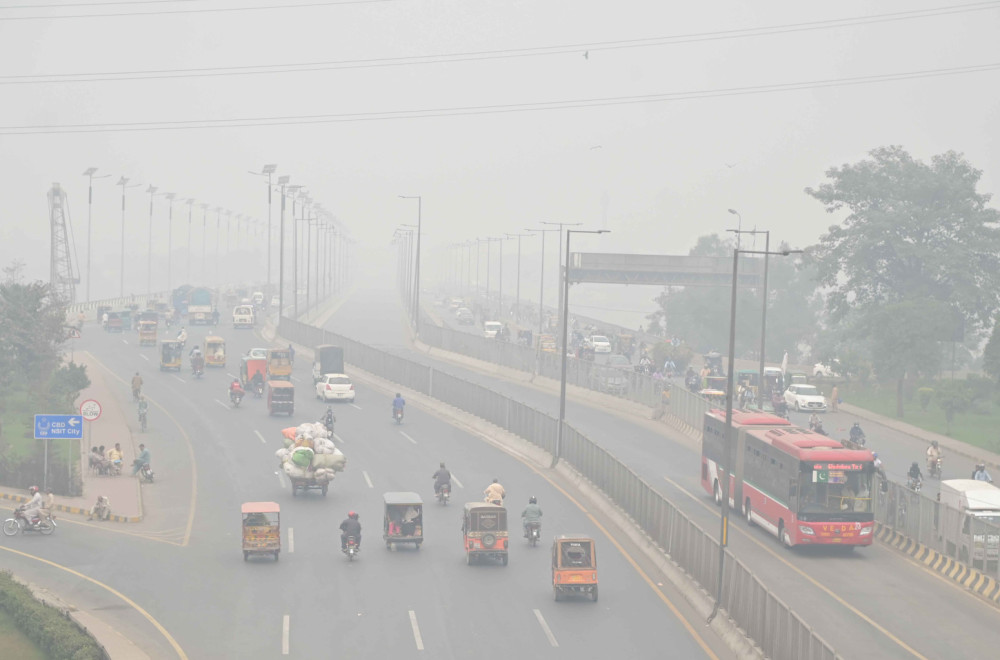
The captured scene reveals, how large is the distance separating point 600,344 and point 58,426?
258 ft

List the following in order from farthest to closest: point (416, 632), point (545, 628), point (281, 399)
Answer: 1. point (281, 399)
2. point (545, 628)
3. point (416, 632)

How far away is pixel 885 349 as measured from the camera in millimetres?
90375

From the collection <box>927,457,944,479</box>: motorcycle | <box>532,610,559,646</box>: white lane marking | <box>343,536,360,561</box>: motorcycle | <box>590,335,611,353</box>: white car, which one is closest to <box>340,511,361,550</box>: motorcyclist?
<box>343,536,360,561</box>: motorcycle

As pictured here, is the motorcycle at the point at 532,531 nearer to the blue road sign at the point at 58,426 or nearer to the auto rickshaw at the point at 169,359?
the blue road sign at the point at 58,426

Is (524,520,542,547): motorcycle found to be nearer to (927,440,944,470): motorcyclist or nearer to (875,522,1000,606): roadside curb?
(875,522,1000,606): roadside curb

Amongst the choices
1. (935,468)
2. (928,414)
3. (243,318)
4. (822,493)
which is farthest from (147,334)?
(822,493)

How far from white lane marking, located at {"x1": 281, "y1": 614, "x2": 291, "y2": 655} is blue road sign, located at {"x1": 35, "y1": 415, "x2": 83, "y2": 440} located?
1574 cm

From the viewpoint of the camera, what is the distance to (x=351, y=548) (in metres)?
36.9

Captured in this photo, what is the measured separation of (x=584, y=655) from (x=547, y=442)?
89.4ft

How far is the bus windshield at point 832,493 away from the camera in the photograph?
39.0 metres

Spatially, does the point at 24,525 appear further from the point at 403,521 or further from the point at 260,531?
the point at 403,521

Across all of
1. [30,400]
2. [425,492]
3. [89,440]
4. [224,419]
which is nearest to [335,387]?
[224,419]

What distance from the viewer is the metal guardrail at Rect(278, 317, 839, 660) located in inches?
1002

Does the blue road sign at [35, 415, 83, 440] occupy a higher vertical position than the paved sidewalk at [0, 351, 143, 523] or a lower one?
higher
